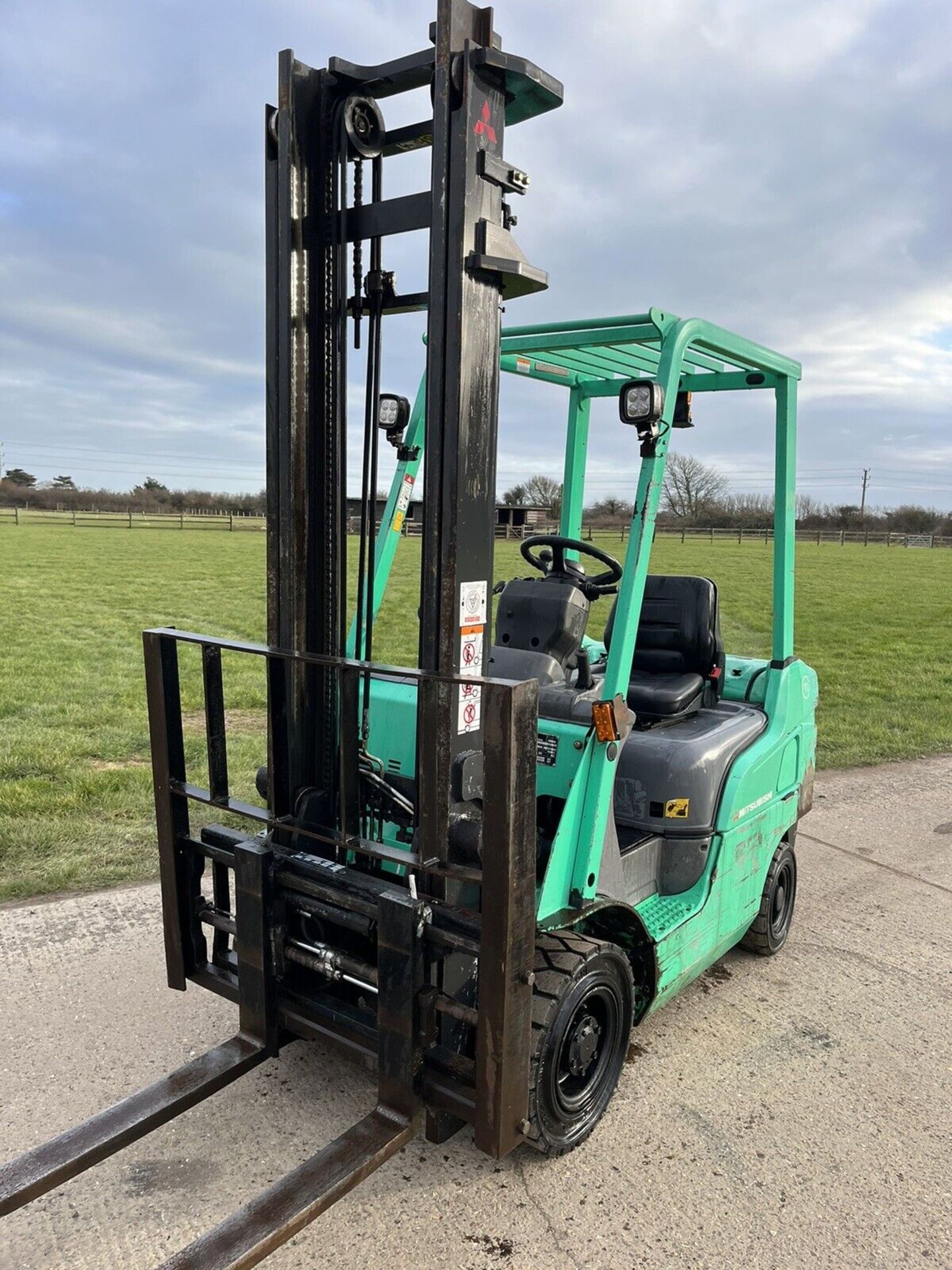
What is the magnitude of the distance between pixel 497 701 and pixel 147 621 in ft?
49.2

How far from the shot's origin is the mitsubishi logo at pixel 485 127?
104 inches

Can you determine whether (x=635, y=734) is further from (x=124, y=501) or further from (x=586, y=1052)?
(x=124, y=501)

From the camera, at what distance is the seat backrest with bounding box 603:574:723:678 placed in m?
4.34

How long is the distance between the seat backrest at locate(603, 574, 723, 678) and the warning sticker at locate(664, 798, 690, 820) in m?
0.90

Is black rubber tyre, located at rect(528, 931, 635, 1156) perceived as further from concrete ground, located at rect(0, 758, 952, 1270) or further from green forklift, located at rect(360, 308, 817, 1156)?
concrete ground, located at rect(0, 758, 952, 1270)

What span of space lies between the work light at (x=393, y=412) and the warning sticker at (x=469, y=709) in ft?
3.94

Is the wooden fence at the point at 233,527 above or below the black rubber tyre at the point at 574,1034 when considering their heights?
above

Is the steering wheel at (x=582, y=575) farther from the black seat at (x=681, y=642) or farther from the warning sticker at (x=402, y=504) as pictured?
the warning sticker at (x=402, y=504)

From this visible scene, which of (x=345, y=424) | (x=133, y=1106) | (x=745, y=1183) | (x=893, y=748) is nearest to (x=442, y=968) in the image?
(x=133, y=1106)

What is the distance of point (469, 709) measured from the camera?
2.90 metres

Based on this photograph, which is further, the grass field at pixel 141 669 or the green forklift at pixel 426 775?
the grass field at pixel 141 669

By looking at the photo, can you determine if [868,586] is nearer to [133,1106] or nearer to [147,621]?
[147,621]

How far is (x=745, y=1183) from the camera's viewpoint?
2.87 m

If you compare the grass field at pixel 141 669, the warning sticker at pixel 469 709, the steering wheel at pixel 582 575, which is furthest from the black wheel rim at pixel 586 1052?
the grass field at pixel 141 669
